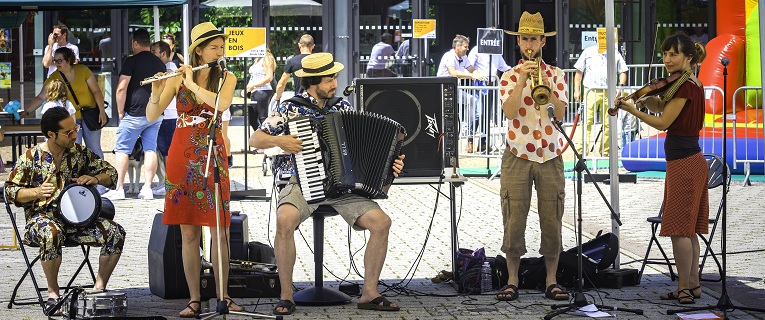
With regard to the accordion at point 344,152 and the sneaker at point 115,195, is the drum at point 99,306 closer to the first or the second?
the accordion at point 344,152

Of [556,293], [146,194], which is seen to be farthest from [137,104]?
[556,293]

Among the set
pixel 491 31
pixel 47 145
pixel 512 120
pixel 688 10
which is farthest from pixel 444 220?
pixel 688 10

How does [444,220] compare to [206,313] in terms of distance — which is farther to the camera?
[444,220]

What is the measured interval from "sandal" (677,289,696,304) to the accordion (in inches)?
79.9

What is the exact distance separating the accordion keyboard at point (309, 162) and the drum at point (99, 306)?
127cm

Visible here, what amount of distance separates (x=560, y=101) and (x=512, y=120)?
0.34 m

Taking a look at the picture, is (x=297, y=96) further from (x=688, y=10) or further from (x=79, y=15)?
(x=688, y=10)

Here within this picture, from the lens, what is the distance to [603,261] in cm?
856

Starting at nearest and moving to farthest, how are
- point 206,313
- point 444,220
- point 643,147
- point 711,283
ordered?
point 206,313 < point 711,283 < point 444,220 < point 643,147

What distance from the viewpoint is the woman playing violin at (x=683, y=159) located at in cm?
805

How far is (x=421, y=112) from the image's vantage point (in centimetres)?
866

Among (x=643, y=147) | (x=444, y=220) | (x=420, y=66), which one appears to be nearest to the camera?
(x=444, y=220)

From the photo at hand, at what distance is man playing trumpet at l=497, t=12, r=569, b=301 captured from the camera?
26.7ft

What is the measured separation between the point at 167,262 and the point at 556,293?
2.52 metres
